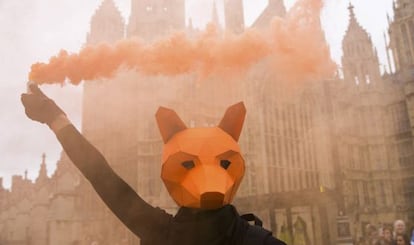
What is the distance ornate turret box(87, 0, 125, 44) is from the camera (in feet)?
89.0

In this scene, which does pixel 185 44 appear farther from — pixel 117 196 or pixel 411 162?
pixel 411 162

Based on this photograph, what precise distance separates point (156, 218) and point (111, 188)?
27cm

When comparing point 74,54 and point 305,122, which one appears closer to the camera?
point 74,54

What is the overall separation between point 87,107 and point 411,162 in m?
25.9

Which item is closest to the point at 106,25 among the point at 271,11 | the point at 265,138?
the point at 271,11

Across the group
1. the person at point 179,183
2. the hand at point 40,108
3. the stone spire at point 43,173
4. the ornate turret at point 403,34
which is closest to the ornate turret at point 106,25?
the stone spire at point 43,173

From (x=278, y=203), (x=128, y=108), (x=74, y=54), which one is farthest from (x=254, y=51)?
(x=128, y=108)

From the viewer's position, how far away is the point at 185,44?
12.6ft

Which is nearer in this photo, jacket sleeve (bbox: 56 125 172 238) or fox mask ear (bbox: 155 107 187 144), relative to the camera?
jacket sleeve (bbox: 56 125 172 238)

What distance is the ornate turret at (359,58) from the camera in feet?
118

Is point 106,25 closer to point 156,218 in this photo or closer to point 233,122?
point 233,122

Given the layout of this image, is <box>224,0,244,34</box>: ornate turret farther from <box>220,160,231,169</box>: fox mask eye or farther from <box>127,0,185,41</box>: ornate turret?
<box>220,160,231,169</box>: fox mask eye

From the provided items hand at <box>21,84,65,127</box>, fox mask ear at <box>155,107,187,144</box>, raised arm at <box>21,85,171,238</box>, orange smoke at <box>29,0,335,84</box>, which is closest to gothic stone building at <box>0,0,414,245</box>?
orange smoke at <box>29,0,335,84</box>

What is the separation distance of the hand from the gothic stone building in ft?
34.5
